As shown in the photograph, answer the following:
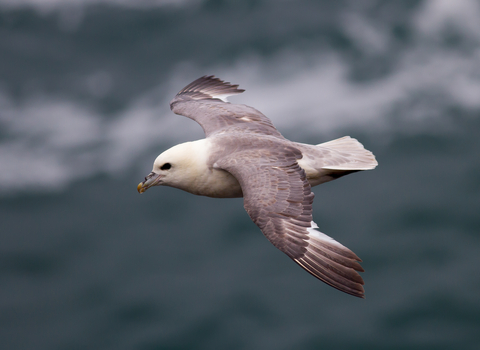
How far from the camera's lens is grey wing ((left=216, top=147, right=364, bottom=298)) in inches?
230

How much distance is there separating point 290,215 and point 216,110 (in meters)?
3.32

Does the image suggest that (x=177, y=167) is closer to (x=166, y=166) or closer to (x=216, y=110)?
(x=166, y=166)

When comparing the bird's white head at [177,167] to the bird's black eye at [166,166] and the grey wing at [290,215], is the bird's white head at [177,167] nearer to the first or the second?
the bird's black eye at [166,166]

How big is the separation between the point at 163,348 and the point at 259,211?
45.3m

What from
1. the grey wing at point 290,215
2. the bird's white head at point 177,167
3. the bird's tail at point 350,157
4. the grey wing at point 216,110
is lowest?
the grey wing at point 290,215

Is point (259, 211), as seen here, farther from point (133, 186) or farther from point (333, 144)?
point (133, 186)

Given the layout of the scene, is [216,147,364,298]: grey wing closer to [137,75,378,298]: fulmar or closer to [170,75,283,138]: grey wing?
[137,75,378,298]: fulmar

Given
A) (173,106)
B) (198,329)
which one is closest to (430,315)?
(198,329)

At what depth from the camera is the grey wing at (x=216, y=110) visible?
334 inches

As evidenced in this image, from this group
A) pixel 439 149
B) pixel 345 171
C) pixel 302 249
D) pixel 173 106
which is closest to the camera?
pixel 302 249

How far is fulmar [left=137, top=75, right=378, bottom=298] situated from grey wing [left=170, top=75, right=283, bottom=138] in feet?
0.05

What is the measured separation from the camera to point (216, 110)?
915cm

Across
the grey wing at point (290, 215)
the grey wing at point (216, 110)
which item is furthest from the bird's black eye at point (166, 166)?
the grey wing at point (216, 110)

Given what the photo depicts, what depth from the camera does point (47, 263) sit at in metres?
54.3
